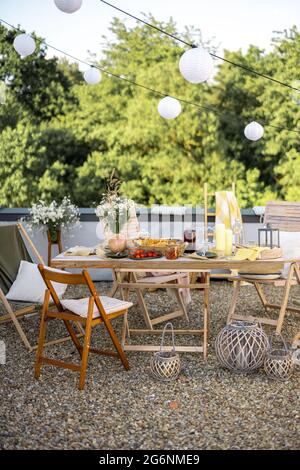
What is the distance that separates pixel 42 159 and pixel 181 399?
507 inches

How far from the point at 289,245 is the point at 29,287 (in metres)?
1.95

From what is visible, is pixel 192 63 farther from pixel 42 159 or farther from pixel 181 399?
pixel 42 159

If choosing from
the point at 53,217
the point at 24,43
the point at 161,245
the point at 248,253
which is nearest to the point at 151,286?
the point at 161,245

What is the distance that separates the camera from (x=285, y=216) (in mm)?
5797

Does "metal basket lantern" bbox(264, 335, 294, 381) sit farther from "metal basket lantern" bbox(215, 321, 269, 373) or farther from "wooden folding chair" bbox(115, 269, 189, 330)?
"wooden folding chair" bbox(115, 269, 189, 330)

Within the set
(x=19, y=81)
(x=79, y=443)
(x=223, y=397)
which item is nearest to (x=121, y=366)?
(x=223, y=397)

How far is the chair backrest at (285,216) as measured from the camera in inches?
226


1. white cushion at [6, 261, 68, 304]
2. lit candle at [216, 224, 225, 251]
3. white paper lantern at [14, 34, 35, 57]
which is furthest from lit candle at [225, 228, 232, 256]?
white paper lantern at [14, 34, 35, 57]

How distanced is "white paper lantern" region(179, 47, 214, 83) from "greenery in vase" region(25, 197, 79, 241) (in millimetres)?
2170

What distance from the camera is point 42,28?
14828 millimetres

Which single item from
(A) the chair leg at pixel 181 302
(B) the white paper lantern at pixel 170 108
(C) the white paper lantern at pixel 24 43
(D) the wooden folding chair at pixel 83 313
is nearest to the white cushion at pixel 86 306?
(D) the wooden folding chair at pixel 83 313

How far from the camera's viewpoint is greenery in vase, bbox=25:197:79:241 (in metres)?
6.44

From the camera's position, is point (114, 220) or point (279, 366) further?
point (114, 220)

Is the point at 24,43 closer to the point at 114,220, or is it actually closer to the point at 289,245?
the point at 114,220
